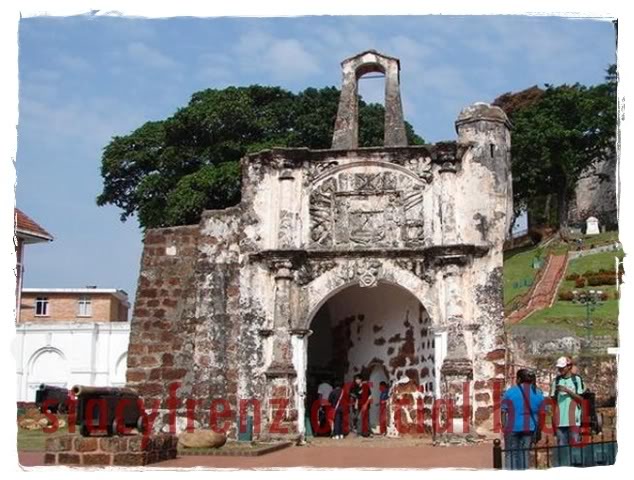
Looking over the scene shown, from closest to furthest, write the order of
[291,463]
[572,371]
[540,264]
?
1. [572,371]
2. [291,463]
3. [540,264]

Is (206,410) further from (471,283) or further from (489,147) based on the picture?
(489,147)

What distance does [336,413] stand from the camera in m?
15.3

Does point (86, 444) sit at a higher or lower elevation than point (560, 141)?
lower

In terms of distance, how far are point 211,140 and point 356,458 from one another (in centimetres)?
1975

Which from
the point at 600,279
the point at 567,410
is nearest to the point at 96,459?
the point at 567,410

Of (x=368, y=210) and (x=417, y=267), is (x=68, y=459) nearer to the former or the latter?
(x=417, y=267)

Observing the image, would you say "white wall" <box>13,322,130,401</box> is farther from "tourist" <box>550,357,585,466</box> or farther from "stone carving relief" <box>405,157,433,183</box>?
"tourist" <box>550,357,585,466</box>

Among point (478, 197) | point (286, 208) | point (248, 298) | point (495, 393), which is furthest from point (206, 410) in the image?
point (478, 197)

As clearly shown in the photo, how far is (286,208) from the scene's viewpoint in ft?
48.4

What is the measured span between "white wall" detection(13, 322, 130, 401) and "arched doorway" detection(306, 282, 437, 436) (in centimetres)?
2282

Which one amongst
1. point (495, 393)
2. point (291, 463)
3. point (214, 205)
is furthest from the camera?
point (214, 205)

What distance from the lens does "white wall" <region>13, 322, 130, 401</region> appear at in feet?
126

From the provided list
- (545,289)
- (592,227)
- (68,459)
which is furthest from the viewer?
(592,227)

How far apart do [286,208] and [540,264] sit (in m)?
26.6
